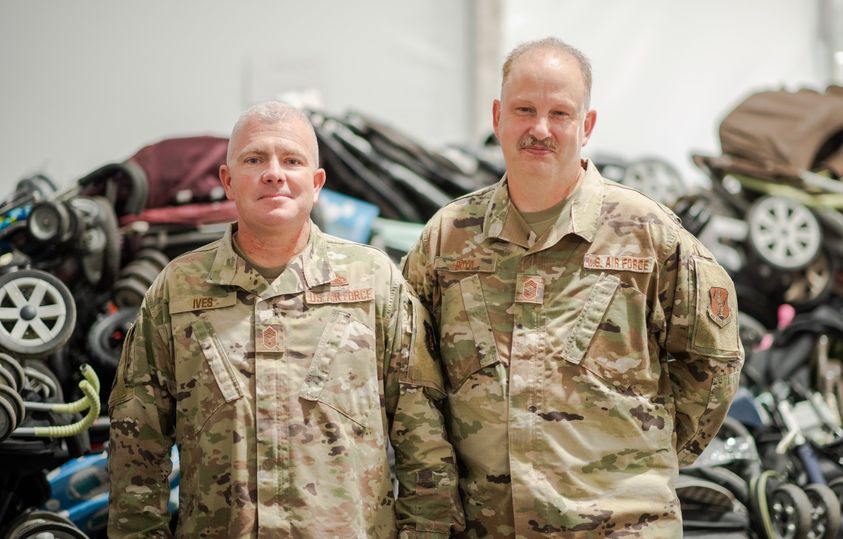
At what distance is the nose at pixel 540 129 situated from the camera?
2.45m

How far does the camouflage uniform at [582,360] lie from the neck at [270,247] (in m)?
0.43

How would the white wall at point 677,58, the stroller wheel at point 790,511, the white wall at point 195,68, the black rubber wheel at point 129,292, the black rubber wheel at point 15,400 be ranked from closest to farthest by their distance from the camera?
the black rubber wheel at point 15,400, the stroller wheel at point 790,511, the black rubber wheel at point 129,292, the white wall at point 195,68, the white wall at point 677,58

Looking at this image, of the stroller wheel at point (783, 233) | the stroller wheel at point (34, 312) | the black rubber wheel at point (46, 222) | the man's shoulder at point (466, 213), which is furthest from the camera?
the stroller wheel at point (783, 233)

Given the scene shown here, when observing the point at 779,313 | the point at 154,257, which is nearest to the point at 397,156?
the point at 154,257

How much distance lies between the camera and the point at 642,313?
2520 mm

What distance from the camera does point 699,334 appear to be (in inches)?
99.6

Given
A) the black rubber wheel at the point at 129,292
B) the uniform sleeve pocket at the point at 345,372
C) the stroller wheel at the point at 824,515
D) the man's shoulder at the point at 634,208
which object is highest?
the man's shoulder at the point at 634,208

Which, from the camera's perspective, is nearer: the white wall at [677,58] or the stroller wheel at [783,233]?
the stroller wheel at [783,233]

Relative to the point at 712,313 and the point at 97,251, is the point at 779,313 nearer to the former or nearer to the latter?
the point at 712,313

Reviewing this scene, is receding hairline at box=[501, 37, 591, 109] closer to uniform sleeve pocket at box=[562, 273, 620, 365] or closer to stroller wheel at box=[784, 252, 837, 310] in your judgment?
uniform sleeve pocket at box=[562, 273, 620, 365]

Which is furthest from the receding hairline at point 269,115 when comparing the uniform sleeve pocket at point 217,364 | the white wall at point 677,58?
the white wall at point 677,58

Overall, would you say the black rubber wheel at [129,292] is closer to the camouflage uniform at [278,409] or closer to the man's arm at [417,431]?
the camouflage uniform at [278,409]

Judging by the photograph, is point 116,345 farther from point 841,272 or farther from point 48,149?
point 841,272

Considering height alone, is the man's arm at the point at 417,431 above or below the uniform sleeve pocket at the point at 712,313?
below
